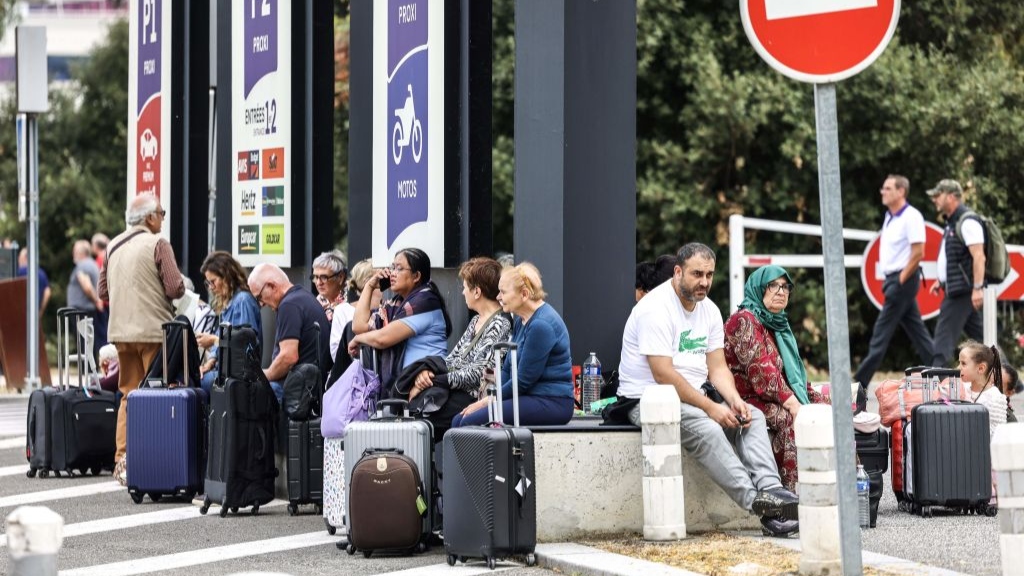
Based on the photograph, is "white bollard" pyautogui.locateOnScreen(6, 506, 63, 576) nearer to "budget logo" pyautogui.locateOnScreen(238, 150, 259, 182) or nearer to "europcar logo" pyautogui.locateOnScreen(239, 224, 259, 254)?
"europcar logo" pyautogui.locateOnScreen(239, 224, 259, 254)

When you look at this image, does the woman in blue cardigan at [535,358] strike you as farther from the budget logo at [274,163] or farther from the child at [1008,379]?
the budget logo at [274,163]

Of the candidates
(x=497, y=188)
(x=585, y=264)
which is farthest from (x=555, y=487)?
(x=497, y=188)

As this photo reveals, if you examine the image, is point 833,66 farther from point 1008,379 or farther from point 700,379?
point 1008,379

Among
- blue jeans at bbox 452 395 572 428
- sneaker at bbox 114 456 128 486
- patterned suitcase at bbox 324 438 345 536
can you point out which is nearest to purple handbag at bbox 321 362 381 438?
patterned suitcase at bbox 324 438 345 536

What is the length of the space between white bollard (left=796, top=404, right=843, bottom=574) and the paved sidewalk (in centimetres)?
31

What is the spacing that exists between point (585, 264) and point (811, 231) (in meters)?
10.4

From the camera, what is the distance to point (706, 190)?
89.6ft

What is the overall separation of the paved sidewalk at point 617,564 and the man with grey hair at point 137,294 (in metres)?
4.90

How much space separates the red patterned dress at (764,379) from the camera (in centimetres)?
1018

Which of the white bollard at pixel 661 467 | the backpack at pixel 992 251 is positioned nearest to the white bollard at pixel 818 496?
the white bollard at pixel 661 467

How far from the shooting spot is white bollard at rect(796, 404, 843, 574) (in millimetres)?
8188

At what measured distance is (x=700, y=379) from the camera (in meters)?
9.97

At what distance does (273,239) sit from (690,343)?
5.29m

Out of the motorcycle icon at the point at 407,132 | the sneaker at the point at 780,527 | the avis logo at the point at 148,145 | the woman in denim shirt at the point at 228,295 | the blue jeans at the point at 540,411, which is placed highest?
the avis logo at the point at 148,145
